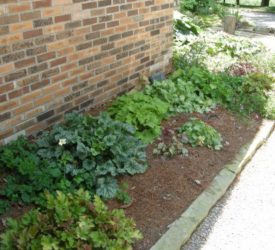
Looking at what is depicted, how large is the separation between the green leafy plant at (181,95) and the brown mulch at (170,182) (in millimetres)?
222

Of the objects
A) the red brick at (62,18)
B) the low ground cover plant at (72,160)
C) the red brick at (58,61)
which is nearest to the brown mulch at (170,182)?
the low ground cover plant at (72,160)

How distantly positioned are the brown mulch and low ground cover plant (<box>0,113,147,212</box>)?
0.41 feet

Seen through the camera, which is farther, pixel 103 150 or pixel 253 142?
pixel 253 142

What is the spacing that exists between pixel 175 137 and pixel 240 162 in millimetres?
695

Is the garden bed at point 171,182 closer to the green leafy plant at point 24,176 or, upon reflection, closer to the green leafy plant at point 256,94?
the green leafy plant at point 24,176

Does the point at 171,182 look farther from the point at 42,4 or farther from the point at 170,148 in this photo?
the point at 42,4

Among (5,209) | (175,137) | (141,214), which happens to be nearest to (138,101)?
(175,137)

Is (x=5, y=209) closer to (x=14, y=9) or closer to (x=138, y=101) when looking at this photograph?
(x=14, y=9)

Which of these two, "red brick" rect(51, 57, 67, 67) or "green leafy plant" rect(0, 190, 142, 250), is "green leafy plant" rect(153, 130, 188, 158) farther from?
"green leafy plant" rect(0, 190, 142, 250)

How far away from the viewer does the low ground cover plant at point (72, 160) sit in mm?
3178

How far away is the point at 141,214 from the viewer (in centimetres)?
331

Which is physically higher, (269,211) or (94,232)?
(94,232)

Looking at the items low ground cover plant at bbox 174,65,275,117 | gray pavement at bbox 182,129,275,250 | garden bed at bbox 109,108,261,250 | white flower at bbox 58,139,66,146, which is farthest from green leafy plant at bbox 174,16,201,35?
white flower at bbox 58,139,66,146

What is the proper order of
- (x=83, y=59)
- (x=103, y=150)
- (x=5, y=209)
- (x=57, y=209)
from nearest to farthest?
(x=57, y=209)
(x=5, y=209)
(x=103, y=150)
(x=83, y=59)
